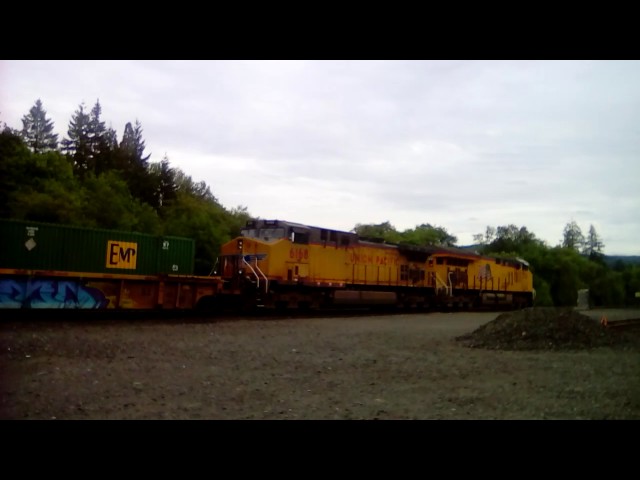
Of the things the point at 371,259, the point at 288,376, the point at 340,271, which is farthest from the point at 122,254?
the point at 371,259

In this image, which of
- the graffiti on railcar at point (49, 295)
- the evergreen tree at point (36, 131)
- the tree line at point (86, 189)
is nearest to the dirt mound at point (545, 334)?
the graffiti on railcar at point (49, 295)

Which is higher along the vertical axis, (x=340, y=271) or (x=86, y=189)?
(x=86, y=189)

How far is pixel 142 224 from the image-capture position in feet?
85.1

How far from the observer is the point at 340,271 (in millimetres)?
20406

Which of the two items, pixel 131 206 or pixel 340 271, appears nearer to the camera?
pixel 340 271

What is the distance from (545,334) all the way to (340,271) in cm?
950

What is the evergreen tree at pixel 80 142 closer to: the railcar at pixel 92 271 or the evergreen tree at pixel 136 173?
the evergreen tree at pixel 136 173

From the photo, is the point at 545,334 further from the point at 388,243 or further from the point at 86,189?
the point at 86,189

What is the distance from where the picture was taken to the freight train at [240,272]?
43.4 ft

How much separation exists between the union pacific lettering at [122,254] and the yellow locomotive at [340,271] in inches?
122

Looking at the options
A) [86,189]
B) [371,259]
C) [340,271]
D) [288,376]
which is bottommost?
[288,376]

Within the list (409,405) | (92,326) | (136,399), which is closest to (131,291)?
(92,326)

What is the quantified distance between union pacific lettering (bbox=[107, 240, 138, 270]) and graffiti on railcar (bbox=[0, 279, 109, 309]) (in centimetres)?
95
